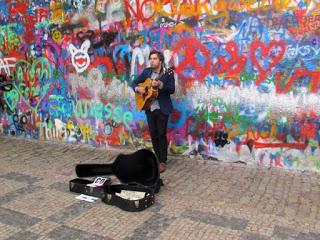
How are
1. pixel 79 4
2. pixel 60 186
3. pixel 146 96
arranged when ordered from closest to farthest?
pixel 60 186, pixel 146 96, pixel 79 4

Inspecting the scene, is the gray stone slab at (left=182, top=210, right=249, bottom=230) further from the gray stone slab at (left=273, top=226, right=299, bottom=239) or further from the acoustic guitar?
the acoustic guitar

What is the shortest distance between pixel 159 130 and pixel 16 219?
103 inches

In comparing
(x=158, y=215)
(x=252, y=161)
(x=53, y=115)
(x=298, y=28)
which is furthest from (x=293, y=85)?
(x=53, y=115)

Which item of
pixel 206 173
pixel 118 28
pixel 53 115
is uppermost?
pixel 118 28

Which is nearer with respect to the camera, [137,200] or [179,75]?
[137,200]

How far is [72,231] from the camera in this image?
4.43m

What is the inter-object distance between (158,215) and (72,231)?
99 cm

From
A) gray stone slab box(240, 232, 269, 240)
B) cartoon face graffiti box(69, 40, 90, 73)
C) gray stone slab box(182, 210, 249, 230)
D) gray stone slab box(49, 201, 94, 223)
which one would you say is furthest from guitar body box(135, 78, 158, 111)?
gray stone slab box(240, 232, 269, 240)

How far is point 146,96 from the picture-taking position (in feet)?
20.8

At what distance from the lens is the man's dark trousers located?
648 centimetres

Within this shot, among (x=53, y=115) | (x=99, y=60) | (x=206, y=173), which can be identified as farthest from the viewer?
(x=53, y=115)

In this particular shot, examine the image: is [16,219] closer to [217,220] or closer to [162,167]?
[217,220]

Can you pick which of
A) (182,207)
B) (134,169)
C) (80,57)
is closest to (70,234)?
(182,207)

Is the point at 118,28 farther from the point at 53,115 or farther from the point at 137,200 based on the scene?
the point at 137,200
